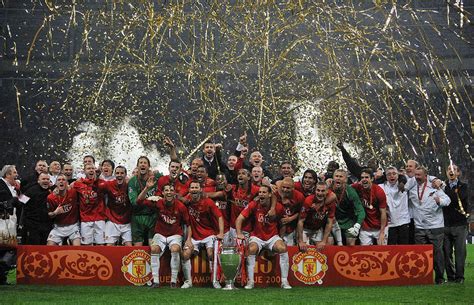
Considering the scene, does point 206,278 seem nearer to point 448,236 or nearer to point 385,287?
point 385,287

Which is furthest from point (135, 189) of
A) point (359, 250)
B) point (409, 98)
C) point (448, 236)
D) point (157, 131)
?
point (409, 98)

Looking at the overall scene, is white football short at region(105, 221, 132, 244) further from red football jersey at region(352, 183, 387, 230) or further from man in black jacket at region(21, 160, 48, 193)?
red football jersey at region(352, 183, 387, 230)

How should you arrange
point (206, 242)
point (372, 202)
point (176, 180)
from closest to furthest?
point (206, 242) → point (176, 180) → point (372, 202)

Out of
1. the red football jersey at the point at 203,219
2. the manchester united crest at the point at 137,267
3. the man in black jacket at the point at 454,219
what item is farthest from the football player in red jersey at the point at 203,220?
the man in black jacket at the point at 454,219

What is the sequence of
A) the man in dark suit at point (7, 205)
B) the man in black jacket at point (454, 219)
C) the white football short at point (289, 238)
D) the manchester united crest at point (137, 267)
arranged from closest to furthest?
the man in dark suit at point (7, 205) < the manchester united crest at point (137, 267) < the white football short at point (289, 238) < the man in black jacket at point (454, 219)

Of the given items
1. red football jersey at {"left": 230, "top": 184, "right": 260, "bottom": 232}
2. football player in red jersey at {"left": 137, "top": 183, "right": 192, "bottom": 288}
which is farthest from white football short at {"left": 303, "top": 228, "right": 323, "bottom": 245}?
football player in red jersey at {"left": 137, "top": 183, "right": 192, "bottom": 288}

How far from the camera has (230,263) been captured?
1352cm

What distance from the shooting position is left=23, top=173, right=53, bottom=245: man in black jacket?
13000 mm

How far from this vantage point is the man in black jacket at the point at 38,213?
13.0 m

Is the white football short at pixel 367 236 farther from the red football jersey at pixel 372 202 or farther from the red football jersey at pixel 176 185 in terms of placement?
the red football jersey at pixel 176 185

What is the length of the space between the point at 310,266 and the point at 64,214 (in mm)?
3583

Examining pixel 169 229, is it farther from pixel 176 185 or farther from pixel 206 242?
pixel 176 185

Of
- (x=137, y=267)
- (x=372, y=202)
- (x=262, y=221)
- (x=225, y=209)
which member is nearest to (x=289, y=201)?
(x=262, y=221)

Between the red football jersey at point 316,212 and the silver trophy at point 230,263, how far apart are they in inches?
42.7
